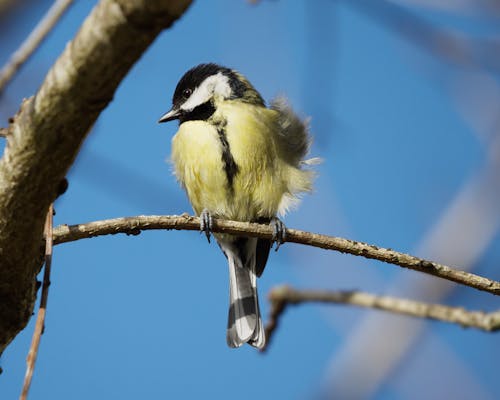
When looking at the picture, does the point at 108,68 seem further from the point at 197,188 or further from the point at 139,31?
the point at 197,188

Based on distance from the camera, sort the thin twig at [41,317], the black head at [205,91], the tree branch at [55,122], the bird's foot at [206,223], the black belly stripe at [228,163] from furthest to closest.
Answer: the black head at [205,91] < the black belly stripe at [228,163] < the bird's foot at [206,223] < the thin twig at [41,317] < the tree branch at [55,122]

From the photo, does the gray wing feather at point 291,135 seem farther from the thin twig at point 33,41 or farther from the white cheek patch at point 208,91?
the thin twig at point 33,41

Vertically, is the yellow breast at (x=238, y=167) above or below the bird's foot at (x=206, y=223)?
above

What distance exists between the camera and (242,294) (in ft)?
11.8

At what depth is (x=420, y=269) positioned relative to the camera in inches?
77.3

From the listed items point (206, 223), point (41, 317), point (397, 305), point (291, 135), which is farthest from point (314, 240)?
point (291, 135)

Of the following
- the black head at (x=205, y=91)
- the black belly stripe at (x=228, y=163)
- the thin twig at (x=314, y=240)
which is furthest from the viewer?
the black head at (x=205, y=91)

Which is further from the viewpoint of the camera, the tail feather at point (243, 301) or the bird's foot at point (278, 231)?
the tail feather at point (243, 301)

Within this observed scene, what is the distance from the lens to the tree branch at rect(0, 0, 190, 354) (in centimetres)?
117

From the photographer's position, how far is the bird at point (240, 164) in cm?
319

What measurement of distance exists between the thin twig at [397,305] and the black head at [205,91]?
1.12m

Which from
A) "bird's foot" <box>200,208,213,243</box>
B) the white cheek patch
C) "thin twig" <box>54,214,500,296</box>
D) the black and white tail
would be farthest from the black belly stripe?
"thin twig" <box>54,214,500,296</box>

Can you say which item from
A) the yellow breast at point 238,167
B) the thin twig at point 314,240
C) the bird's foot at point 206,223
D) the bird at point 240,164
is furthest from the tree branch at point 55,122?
the yellow breast at point 238,167

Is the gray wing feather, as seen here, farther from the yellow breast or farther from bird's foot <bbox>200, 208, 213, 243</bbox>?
bird's foot <bbox>200, 208, 213, 243</bbox>
